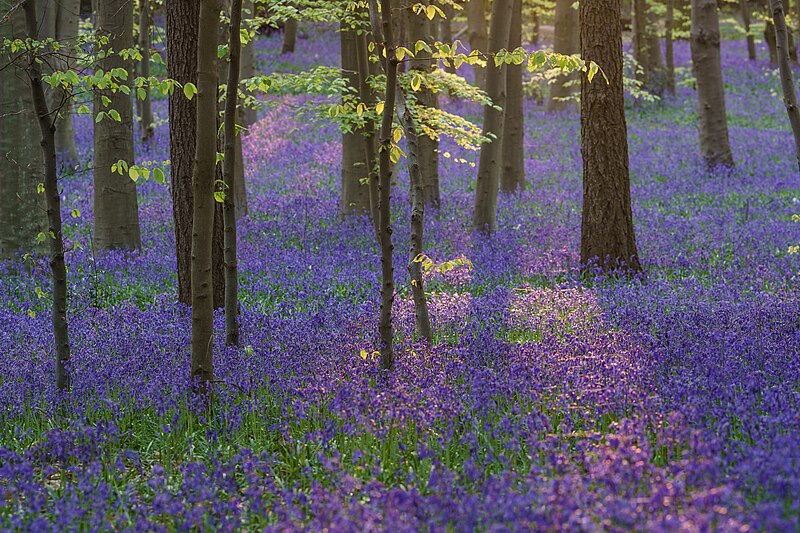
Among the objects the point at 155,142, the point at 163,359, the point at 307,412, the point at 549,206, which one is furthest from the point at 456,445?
the point at 155,142

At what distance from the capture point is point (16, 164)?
10.4 meters

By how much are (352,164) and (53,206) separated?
888 centimetres

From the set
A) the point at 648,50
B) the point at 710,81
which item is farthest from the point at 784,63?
the point at 648,50

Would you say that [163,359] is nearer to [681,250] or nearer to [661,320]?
[661,320]

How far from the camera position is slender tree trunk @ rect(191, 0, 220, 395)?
5.48m

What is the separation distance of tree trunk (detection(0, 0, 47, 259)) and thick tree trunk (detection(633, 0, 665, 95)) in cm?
2453

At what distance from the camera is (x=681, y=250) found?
1165 cm

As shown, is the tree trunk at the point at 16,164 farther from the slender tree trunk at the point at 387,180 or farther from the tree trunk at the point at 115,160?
the slender tree trunk at the point at 387,180

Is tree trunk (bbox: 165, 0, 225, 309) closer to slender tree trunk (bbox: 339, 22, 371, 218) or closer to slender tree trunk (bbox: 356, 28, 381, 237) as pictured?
slender tree trunk (bbox: 356, 28, 381, 237)

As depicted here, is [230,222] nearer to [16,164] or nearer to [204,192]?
[204,192]

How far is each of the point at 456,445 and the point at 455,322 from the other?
315 cm

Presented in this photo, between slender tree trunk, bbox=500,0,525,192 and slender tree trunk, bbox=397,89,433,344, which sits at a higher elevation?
slender tree trunk, bbox=500,0,525,192

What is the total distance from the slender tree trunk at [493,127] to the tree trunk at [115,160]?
17.3ft

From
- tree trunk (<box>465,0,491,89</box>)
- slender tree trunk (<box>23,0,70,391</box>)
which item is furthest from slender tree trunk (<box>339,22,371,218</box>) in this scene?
tree trunk (<box>465,0,491,89</box>)
